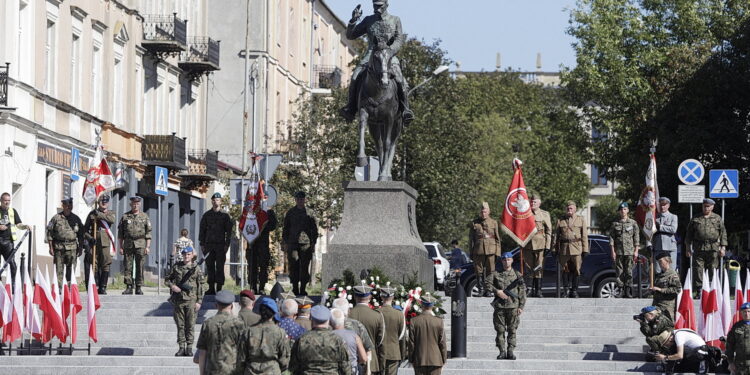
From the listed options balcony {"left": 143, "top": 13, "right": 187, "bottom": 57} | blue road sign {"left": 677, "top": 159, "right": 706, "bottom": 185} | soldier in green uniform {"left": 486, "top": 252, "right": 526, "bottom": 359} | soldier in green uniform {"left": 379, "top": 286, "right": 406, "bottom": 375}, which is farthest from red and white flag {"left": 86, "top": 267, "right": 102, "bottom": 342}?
balcony {"left": 143, "top": 13, "right": 187, "bottom": 57}

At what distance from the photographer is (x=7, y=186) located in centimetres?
3359

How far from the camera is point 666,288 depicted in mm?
21781

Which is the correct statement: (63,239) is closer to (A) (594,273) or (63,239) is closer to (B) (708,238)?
(A) (594,273)

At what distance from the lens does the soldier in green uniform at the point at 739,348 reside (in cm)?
1781

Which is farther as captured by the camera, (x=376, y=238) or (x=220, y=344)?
(x=376, y=238)

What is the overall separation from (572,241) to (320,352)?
13702 mm

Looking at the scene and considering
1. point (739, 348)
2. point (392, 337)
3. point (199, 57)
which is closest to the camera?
point (392, 337)

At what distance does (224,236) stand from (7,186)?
8864 millimetres

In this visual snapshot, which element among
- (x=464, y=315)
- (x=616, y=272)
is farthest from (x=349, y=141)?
(x=464, y=315)

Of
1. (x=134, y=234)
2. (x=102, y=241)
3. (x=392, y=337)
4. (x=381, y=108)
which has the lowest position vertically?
(x=392, y=337)

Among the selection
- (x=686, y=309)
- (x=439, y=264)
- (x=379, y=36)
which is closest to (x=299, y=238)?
(x=379, y=36)

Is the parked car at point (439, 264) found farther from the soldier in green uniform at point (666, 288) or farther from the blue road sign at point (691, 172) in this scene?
the soldier in green uniform at point (666, 288)

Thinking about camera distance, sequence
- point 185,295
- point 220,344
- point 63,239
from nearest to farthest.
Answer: point 220,344, point 185,295, point 63,239

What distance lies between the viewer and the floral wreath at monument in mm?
20750
